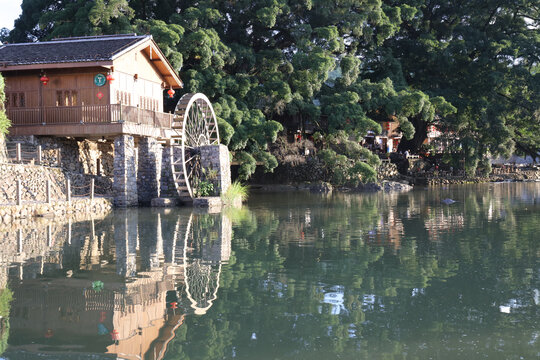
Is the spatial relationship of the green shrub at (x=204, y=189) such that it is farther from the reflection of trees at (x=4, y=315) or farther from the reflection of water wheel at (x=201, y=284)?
the reflection of trees at (x=4, y=315)

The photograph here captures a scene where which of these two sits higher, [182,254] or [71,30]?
[71,30]

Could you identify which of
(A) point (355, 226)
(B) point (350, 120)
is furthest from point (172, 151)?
(B) point (350, 120)

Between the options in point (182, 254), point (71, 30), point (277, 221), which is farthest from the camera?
point (71, 30)

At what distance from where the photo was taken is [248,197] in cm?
3316

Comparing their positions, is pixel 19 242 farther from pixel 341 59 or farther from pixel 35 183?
pixel 341 59

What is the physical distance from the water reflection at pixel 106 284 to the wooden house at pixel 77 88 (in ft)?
25.5

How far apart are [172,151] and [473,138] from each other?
2532 cm

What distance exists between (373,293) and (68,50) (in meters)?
20.4

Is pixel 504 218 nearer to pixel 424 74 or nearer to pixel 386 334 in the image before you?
pixel 386 334

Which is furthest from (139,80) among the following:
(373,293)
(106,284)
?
(373,293)

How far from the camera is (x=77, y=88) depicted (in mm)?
26031

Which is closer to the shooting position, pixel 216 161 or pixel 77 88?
pixel 77 88

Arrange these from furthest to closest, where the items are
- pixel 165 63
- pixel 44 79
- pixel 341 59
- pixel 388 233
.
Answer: pixel 341 59, pixel 165 63, pixel 44 79, pixel 388 233

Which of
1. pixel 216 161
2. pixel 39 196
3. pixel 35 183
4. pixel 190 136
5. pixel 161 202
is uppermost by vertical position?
pixel 190 136
